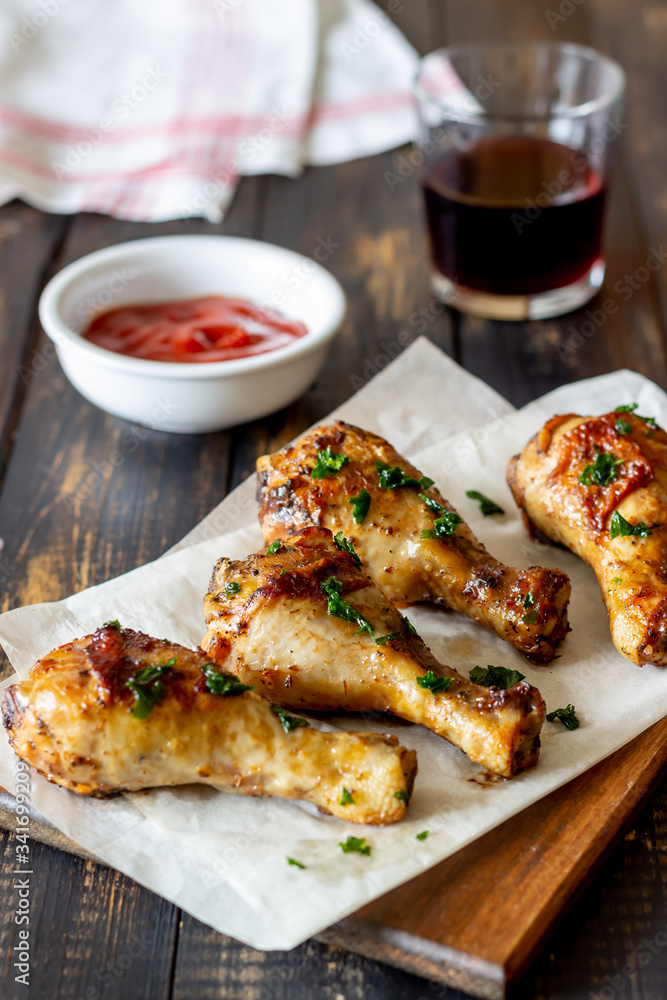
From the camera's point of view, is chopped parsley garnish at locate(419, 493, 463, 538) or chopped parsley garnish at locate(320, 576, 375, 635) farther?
chopped parsley garnish at locate(419, 493, 463, 538)

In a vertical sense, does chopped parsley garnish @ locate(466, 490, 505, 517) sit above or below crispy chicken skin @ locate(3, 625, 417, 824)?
below

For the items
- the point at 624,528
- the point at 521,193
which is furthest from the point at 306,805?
the point at 521,193

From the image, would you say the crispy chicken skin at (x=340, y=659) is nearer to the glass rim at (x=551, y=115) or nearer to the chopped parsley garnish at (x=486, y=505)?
the chopped parsley garnish at (x=486, y=505)

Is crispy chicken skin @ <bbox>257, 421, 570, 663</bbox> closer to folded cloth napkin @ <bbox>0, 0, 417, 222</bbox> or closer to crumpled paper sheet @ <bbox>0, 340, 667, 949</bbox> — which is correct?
crumpled paper sheet @ <bbox>0, 340, 667, 949</bbox>

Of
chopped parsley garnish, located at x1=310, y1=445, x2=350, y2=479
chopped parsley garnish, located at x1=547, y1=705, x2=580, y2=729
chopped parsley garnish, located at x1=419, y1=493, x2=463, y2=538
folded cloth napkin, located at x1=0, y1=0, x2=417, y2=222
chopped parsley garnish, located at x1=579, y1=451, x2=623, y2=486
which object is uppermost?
chopped parsley garnish, located at x1=579, y1=451, x2=623, y2=486

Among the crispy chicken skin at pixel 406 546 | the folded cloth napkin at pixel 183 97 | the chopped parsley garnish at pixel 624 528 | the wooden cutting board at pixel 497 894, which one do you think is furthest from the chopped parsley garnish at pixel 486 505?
the folded cloth napkin at pixel 183 97

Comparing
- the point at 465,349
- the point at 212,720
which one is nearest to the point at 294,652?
the point at 212,720

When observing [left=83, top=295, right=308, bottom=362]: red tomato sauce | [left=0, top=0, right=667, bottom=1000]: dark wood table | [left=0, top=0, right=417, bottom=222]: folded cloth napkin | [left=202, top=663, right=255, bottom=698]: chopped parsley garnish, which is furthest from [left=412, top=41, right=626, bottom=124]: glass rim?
[left=202, top=663, right=255, bottom=698]: chopped parsley garnish
